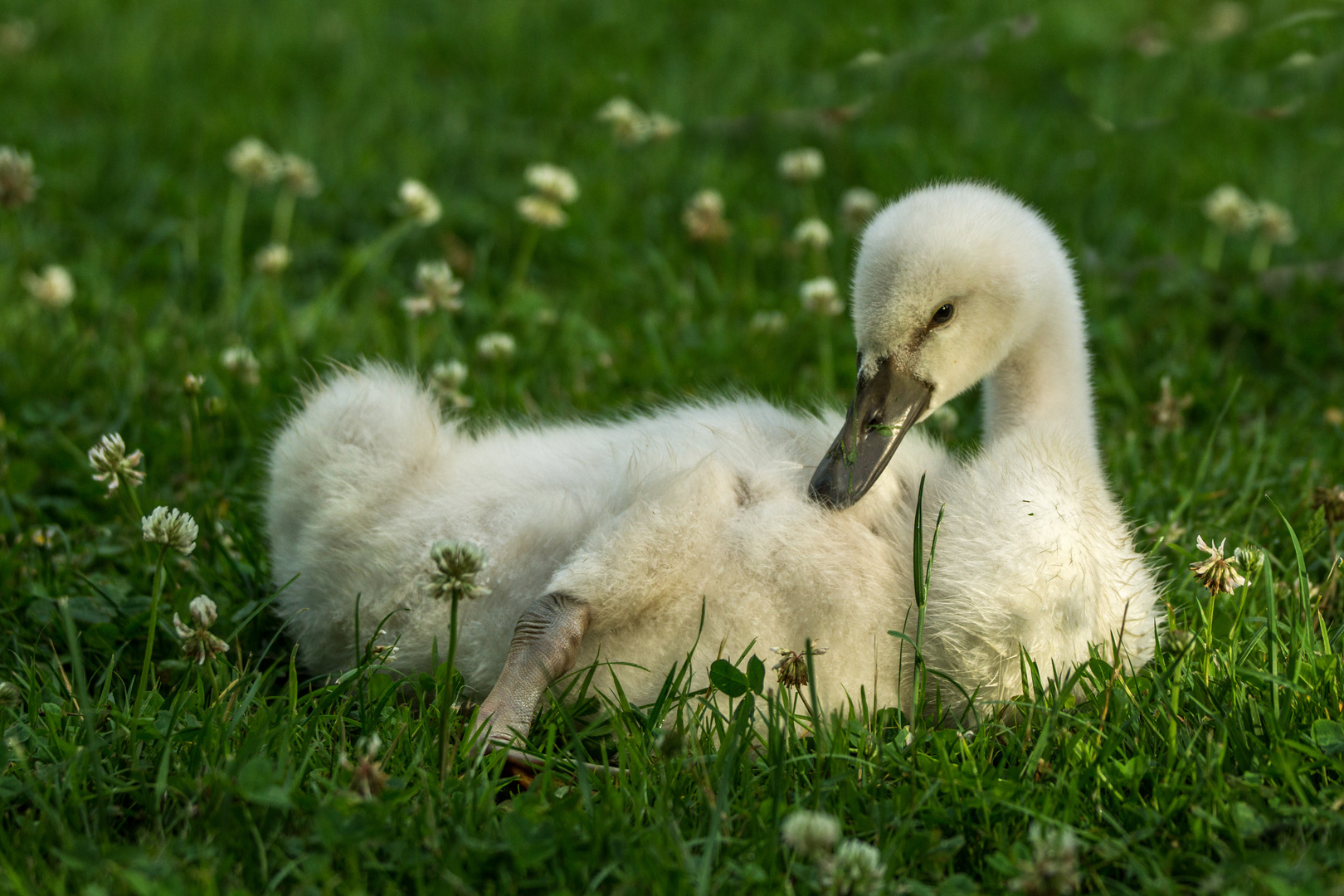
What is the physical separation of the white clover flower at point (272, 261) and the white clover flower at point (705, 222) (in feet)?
5.58

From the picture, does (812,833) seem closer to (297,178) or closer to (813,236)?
(813,236)

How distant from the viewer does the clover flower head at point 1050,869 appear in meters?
1.84

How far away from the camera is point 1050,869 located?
6.04 feet

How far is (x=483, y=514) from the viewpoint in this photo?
2748 mm

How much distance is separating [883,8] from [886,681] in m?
6.13

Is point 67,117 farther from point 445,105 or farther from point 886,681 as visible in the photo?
point 886,681

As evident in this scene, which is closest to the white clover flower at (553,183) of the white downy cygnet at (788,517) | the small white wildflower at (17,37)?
the white downy cygnet at (788,517)

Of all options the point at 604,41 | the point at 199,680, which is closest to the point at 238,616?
the point at 199,680

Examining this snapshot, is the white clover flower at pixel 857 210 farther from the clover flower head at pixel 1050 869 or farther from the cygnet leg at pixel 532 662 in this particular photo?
the clover flower head at pixel 1050 869

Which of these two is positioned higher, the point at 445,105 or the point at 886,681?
the point at 445,105

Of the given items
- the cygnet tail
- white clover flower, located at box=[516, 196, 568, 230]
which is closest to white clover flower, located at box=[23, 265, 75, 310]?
white clover flower, located at box=[516, 196, 568, 230]

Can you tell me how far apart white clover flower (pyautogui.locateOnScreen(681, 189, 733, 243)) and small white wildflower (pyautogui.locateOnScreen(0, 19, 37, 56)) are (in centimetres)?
434

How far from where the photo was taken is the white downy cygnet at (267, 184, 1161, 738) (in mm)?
2447

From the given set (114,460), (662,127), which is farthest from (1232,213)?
(114,460)
